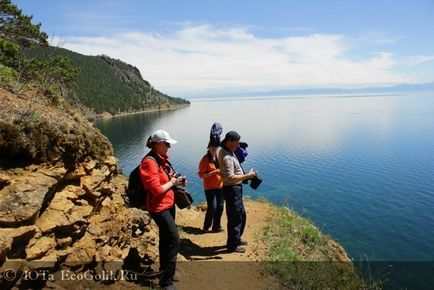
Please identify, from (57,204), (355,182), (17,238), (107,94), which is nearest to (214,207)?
(57,204)

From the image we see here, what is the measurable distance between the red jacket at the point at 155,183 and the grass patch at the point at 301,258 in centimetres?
302

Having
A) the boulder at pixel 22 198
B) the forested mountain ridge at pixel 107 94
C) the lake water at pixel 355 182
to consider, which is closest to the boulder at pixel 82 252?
the boulder at pixel 22 198

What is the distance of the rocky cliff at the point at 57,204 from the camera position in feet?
16.8

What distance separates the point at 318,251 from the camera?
1015 centimetres

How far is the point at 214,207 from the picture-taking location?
9.41 meters

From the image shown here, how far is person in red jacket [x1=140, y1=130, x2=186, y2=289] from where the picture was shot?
223 inches

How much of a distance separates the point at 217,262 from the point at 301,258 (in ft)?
7.59

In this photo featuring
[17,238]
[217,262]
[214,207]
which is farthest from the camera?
[214,207]

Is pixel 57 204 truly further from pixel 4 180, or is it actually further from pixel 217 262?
pixel 217 262

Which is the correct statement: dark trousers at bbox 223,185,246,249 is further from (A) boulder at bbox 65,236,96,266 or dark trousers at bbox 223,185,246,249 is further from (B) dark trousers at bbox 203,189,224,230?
(A) boulder at bbox 65,236,96,266

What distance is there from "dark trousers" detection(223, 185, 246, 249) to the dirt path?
0.36 metres

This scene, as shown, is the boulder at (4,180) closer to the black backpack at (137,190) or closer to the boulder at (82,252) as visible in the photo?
the boulder at (82,252)

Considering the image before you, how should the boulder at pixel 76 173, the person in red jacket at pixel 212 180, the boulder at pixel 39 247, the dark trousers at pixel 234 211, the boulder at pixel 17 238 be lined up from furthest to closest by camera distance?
the person in red jacket at pixel 212 180 → the dark trousers at pixel 234 211 → the boulder at pixel 76 173 → the boulder at pixel 39 247 → the boulder at pixel 17 238

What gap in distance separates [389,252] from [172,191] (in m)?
13.3
